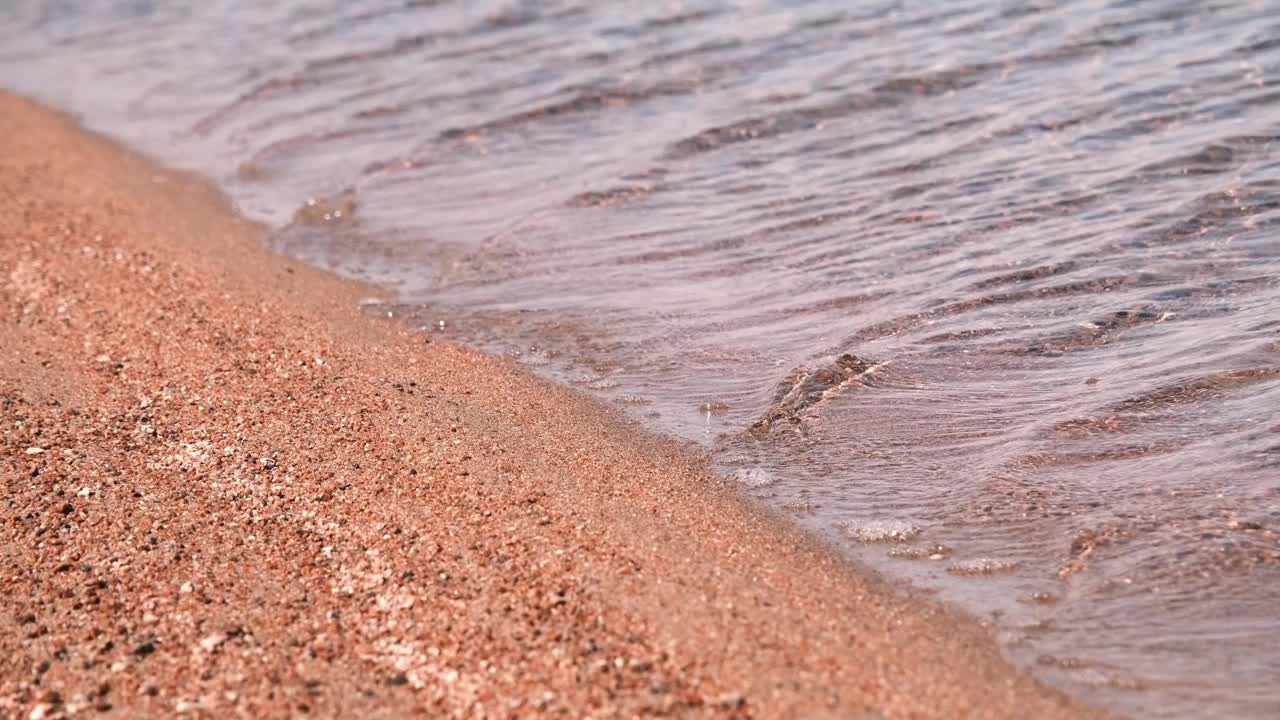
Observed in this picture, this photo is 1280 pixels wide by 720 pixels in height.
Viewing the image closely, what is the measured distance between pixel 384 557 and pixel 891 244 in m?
3.48

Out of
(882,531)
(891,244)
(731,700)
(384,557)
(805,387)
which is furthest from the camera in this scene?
(891,244)

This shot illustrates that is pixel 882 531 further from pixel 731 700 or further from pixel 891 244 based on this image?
pixel 891 244

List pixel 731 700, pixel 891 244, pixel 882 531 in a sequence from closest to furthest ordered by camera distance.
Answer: pixel 731 700 → pixel 882 531 → pixel 891 244

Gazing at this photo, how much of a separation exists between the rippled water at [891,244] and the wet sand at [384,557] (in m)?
0.32

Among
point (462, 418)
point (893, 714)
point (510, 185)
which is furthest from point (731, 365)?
point (510, 185)

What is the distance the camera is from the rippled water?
13.9ft

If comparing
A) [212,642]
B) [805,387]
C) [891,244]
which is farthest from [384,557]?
[891,244]

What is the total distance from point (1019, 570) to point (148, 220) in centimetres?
566

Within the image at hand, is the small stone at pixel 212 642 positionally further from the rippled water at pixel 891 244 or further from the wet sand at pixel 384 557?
the rippled water at pixel 891 244

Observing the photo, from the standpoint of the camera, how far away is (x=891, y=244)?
680 cm

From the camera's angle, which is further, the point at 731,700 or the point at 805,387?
the point at 805,387

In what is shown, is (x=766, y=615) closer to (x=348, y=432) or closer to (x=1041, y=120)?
(x=348, y=432)

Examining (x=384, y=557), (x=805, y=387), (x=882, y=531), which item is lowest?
(x=882, y=531)

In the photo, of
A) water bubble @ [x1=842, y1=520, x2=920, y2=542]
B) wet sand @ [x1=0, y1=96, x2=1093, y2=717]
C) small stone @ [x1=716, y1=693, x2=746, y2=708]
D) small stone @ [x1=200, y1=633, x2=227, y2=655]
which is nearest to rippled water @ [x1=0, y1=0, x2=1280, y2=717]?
water bubble @ [x1=842, y1=520, x2=920, y2=542]
